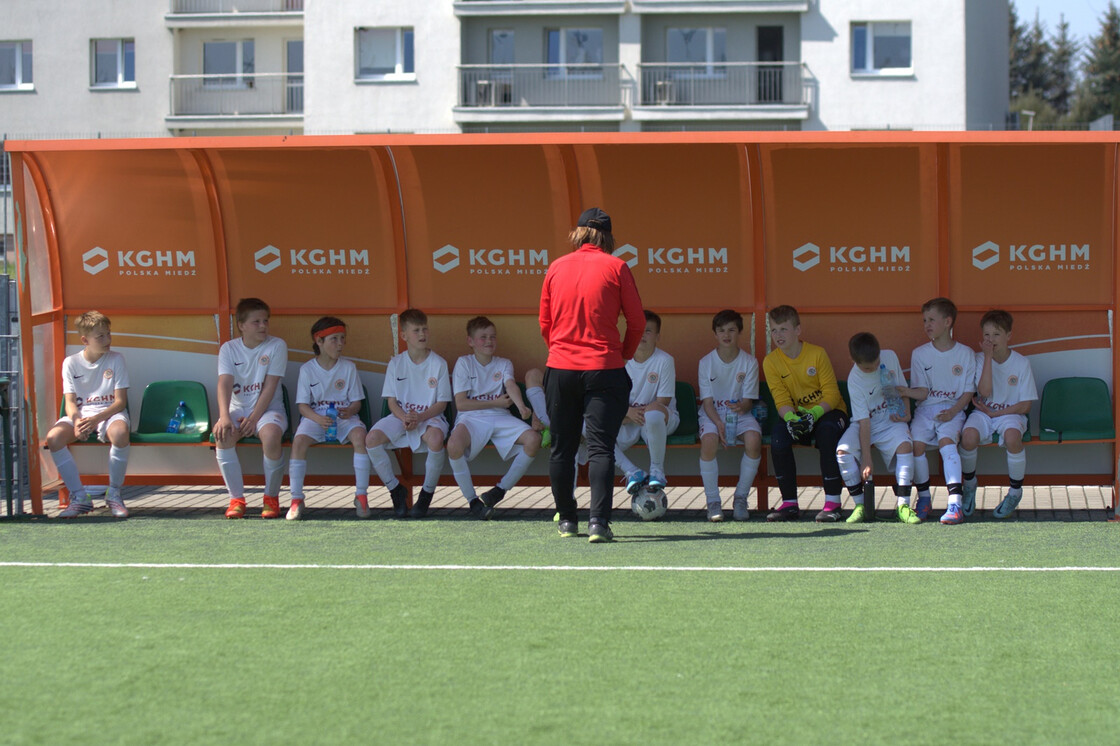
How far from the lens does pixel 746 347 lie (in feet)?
27.7

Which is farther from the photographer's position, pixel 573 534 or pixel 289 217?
pixel 289 217

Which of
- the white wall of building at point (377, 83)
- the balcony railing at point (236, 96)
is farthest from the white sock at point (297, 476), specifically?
the balcony railing at point (236, 96)

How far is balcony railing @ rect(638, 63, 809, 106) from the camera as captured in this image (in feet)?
95.5

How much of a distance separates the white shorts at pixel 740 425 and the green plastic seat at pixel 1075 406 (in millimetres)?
1735

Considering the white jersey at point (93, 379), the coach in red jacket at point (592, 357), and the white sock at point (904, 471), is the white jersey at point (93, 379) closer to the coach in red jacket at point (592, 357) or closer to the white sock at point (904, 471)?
the coach in red jacket at point (592, 357)

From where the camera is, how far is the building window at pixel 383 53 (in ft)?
98.0

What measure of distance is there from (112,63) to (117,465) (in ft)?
90.3

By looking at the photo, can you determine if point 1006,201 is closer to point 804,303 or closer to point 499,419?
point 804,303

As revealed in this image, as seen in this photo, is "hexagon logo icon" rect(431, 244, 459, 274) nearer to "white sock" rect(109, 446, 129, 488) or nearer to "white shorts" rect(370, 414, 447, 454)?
"white shorts" rect(370, 414, 447, 454)

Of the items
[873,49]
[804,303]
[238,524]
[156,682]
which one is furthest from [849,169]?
[873,49]

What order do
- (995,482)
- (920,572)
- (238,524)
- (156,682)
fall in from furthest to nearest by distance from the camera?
(995,482) < (238,524) < (920,572) < (156,682)

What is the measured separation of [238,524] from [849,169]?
4303 mm

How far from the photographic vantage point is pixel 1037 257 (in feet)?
27.0

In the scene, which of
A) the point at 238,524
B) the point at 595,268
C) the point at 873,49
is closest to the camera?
the point at 595,268
